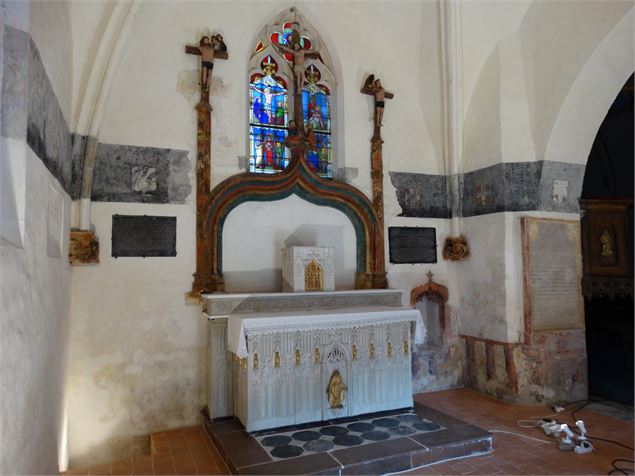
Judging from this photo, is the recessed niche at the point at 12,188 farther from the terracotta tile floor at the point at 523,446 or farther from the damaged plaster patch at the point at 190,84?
the terracotta tile floor at the point at 523,446

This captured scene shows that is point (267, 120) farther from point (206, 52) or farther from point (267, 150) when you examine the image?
point (206, 52)

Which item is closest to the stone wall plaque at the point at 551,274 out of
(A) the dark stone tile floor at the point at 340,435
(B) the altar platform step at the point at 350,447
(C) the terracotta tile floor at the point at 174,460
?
(B) the altar platform step at the point at 350,447

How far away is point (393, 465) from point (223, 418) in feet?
7.65

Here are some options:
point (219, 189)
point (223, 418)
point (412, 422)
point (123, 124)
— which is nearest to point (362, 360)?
point (412, 422)

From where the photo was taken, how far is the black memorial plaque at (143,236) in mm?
6145

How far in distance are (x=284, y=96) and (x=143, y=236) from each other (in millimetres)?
3186

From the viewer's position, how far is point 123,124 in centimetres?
632

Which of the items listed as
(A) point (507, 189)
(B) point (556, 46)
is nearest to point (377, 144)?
(A) point (507, 189)

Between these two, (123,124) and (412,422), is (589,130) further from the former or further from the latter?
(123,124)

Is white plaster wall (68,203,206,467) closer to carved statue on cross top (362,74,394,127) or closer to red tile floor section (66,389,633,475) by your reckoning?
red tile floor section (66,389,633,475)

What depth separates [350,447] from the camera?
16.3 feet

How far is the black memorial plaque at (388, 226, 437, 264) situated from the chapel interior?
0.14ft

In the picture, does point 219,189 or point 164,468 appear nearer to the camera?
point 164,468

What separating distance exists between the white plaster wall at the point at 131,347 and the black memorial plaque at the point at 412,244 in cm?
326
